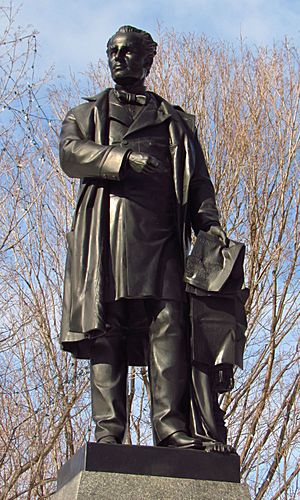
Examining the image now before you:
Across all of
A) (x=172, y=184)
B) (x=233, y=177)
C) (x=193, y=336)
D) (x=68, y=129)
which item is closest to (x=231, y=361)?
(x=193, y=336)

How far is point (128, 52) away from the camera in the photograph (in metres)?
4.43

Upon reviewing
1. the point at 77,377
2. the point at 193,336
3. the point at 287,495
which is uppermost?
the point at 193,336

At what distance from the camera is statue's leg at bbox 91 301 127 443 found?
393cm

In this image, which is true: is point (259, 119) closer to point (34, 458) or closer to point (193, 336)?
point (34, 458)

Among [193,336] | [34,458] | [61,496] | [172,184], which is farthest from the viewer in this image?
[34,458]

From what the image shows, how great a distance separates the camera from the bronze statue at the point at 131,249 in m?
3.99

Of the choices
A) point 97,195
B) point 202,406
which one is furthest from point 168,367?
point 97,195

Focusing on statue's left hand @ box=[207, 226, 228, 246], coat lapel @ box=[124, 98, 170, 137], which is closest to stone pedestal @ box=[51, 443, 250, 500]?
statue's left hand @ box=[207, 226, 228, 246]

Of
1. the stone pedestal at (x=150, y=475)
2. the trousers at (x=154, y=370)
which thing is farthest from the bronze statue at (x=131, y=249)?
the stone pedestal at (x=150, y=475)

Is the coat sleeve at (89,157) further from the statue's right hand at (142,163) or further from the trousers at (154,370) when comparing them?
the trousers at (154,370)

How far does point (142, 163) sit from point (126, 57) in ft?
2.26

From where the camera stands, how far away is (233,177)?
13.3 meters

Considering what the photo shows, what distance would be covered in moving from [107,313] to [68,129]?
1002mm

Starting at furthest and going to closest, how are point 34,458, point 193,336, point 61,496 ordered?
point 34,458, point 193,336, point 61,496
